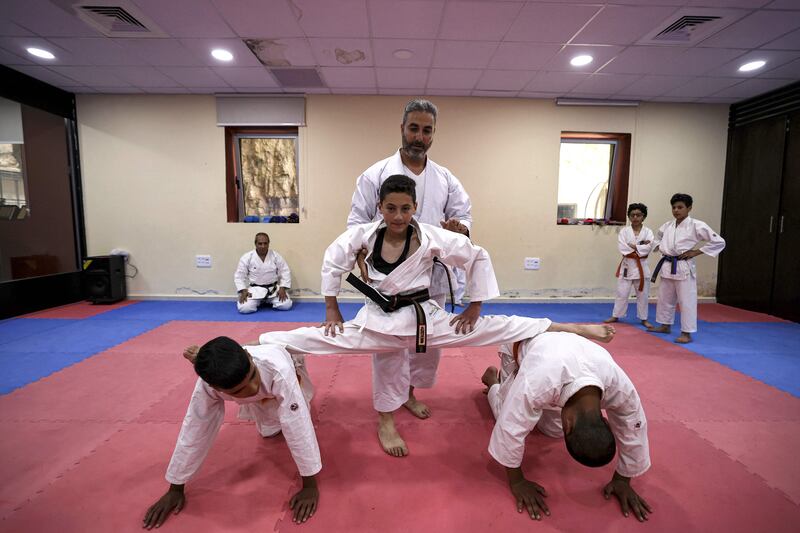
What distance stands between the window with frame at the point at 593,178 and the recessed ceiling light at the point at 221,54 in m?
5.28

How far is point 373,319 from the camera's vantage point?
6.50ft

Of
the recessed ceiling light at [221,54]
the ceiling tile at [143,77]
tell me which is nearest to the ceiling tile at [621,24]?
the recessed ceiling light at [221,54]

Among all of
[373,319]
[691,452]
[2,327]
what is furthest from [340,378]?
[2,327]

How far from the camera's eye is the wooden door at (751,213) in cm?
569

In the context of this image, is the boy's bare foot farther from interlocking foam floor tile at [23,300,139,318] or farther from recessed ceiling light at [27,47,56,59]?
recessed ceiling light at [27,47,56,59]

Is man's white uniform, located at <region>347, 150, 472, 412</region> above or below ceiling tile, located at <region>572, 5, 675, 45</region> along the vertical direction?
below

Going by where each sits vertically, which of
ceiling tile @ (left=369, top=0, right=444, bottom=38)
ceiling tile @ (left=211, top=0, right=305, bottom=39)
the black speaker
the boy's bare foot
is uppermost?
ceiling tile @ (left=211, top=0, right=305, bottom=39)

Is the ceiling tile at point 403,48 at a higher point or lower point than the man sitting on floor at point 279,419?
higher

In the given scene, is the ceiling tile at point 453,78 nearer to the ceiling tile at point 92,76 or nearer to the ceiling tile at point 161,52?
the ceiling tile at point 161,52

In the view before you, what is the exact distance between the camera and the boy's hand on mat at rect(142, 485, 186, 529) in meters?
1.56

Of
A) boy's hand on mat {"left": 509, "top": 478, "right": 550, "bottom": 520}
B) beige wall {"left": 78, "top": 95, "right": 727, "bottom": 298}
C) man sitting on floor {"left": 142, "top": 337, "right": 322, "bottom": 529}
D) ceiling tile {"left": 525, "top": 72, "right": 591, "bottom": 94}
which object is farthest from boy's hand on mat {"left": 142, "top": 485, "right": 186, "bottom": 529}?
ceiling tile {"left": 525, "top": 72, "right": 591, "bottom": 94}

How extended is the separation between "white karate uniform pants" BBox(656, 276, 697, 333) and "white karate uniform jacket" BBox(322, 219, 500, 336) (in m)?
3.58

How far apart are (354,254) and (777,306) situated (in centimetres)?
689

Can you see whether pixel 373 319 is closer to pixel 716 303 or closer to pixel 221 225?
pixel 221 225
